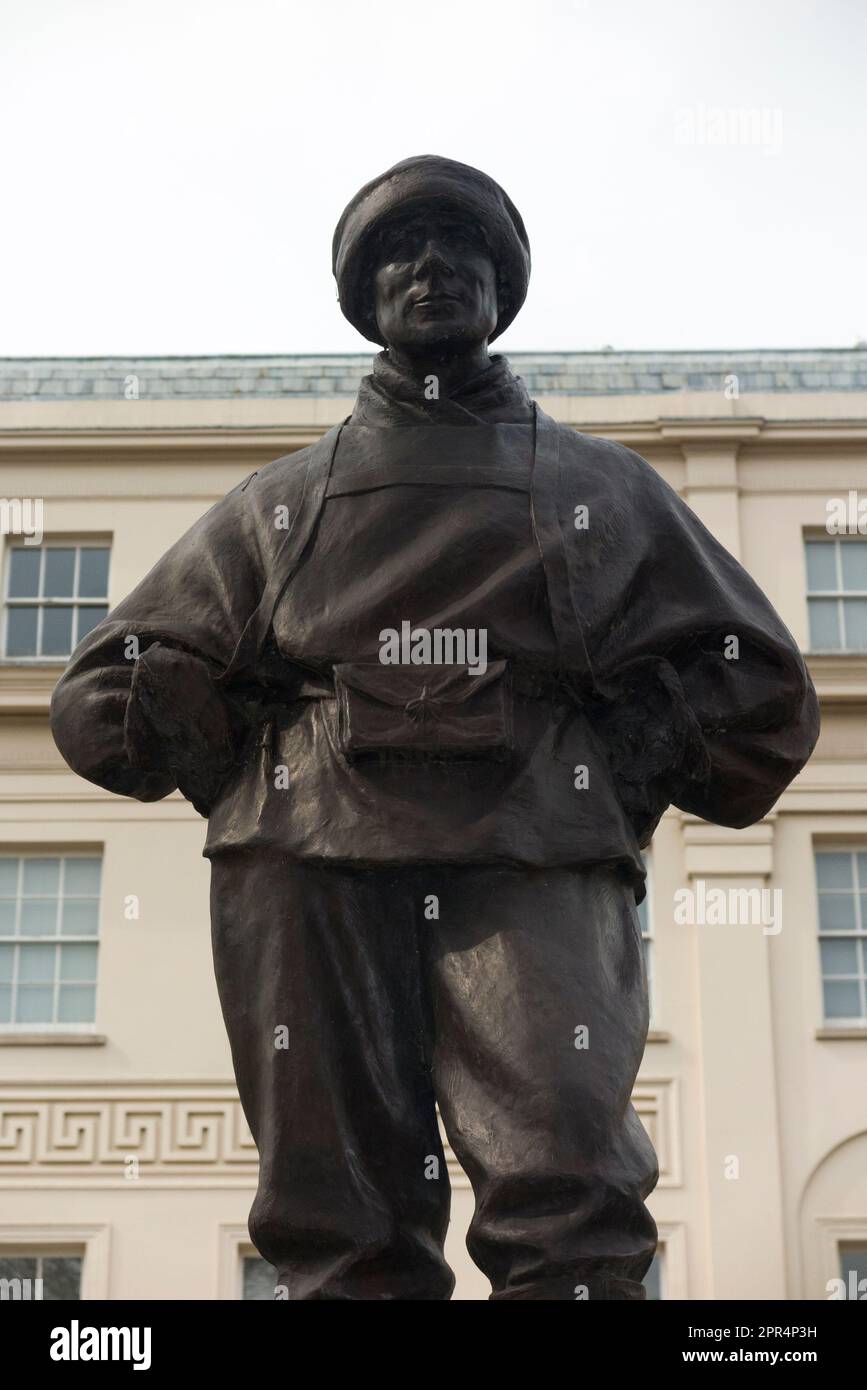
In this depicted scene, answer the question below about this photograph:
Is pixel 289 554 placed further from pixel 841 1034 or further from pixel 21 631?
pixel 21 631

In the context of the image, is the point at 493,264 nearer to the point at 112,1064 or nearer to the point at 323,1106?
the point at 323,1106

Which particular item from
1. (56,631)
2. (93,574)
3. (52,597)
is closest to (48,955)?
(56,631)

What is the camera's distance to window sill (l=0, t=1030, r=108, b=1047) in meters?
22.7

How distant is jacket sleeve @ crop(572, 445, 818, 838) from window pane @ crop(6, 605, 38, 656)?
2108cm

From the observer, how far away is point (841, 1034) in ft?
72.9

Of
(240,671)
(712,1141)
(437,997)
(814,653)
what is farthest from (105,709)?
(814,653)

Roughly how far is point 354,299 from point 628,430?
20.8 m

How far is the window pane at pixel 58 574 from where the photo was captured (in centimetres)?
2489

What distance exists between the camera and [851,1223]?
2178 centimetres

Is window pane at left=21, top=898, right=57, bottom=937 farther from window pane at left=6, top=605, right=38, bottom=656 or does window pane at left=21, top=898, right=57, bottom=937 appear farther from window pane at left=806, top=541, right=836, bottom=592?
window pane at left=806, top=541, right=836, bottom=592

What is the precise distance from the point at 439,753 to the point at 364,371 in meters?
23.4

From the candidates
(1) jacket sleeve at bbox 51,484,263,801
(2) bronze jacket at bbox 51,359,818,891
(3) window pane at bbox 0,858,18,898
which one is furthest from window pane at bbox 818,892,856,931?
(1) jacket sleeve at bbox 51,484,263,801

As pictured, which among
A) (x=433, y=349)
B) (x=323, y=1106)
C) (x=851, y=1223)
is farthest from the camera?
(x=851, y=1223)

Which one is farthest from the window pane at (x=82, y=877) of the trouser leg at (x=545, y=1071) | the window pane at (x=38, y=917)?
the trouser leg at (x=545, y=1071)
